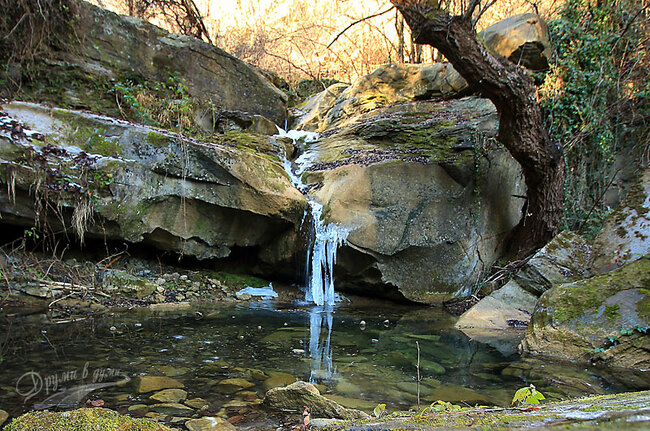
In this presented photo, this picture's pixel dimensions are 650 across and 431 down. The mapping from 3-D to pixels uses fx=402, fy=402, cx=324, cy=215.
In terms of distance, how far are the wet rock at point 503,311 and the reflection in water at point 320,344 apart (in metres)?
1.65

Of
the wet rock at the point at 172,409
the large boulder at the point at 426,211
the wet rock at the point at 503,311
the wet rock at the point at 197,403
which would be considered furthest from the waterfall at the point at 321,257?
Result: the wet rock at the point at 172,409

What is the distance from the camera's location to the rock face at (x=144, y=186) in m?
4.93

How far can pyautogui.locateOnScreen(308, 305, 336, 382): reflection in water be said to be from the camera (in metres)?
3.10

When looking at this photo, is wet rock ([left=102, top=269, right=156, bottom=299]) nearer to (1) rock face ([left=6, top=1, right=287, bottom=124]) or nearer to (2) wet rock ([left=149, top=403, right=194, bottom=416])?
(1) rock face ([left=6, top=1, right=287, bottom=124])

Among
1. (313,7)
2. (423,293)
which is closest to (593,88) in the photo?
(423,293)

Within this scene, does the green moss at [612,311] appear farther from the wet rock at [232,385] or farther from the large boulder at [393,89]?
the large boulder at [393,89]

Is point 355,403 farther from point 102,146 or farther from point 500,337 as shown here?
point 102,146

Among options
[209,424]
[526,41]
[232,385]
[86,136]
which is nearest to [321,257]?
[86,136]

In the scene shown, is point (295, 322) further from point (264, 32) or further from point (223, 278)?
point (264, 32)

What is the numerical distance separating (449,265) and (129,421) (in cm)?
563

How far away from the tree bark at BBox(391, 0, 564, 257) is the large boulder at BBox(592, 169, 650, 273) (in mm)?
1526

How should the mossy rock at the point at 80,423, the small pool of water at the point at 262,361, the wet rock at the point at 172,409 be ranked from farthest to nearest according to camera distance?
the small pool of water at the point at 262,361
the wet rock at the point at 172,409
the mossy rock at the point at 80,423

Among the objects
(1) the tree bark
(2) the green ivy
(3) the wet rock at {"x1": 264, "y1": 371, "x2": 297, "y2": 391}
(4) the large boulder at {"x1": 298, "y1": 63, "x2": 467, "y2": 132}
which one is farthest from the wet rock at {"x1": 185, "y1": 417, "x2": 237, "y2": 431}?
(4) the large boulder at {"x1": 298, "y1": 63, "x2": 467, "y2": 132}

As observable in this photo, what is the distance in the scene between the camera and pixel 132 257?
6121 millimetres
